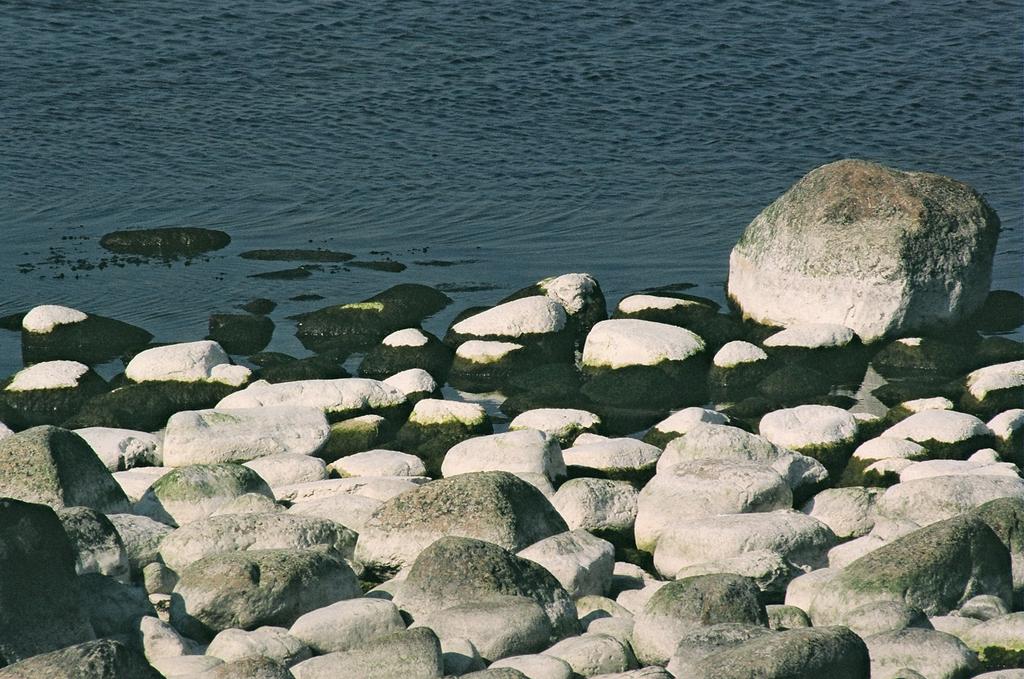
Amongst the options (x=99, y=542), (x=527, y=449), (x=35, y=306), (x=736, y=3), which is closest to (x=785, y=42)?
(x=736, y=3)

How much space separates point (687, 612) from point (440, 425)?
15.5 feet

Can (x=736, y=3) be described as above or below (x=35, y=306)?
above

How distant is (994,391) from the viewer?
13.6 meters

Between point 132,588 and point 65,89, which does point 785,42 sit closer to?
point 65,89

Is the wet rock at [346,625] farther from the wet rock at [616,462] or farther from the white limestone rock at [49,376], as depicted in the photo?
the white limestone rock at [49,376]

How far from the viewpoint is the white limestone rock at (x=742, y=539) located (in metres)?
9.89

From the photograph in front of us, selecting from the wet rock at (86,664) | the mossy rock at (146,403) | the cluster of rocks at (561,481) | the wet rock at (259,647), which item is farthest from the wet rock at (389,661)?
the mossy rock at (146,403)

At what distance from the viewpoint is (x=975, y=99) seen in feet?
91.2

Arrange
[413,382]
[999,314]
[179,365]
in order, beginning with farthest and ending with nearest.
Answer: [999,314]
[179,365]
[413,382]

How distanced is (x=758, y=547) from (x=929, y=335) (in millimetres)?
6686

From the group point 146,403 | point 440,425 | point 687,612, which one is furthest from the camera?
point 146,403

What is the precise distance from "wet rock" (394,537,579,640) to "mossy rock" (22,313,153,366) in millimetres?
7195

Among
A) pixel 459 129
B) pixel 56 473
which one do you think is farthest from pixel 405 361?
pixel 459 129

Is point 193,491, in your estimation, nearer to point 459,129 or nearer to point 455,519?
point 455,519
